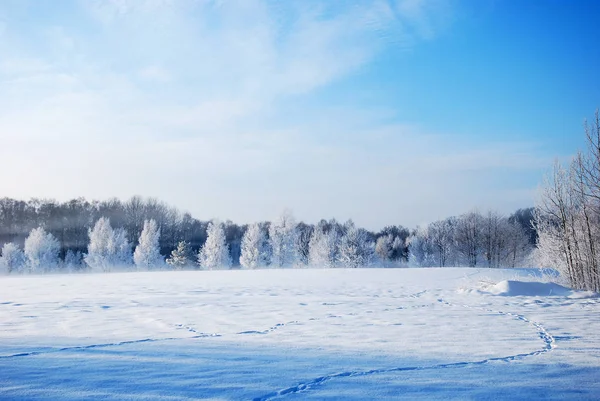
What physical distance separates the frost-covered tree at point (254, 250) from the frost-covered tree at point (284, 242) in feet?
3.73

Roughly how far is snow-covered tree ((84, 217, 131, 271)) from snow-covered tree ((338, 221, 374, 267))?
23.9m

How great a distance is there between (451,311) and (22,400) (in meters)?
8.10

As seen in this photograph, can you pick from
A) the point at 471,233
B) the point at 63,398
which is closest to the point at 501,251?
the point at 471,233

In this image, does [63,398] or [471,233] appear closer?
[63,398]

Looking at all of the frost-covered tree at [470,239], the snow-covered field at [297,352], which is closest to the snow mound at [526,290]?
the snow-covered field at [297,352]

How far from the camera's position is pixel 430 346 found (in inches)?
219

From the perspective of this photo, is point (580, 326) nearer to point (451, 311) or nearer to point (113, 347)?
point (451, 311)

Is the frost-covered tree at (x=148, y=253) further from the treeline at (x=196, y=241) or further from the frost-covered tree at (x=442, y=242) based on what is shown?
the frost-covered tree at (x=442, y=242)

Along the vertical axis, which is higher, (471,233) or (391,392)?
(471,233)

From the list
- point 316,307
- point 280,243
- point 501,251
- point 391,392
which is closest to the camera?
point 391,392

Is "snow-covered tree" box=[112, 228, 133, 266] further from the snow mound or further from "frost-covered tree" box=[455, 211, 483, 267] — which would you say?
"frost-covered tree" box=[455, 211, 483, 267]

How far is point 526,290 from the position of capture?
1280 cm

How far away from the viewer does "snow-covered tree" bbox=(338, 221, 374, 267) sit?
4578 centimetres

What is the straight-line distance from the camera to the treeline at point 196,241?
43906mm
